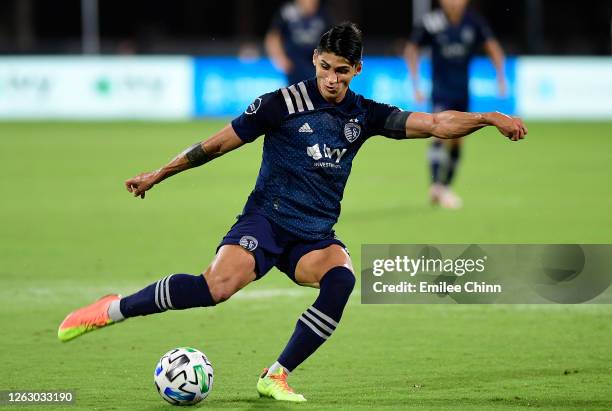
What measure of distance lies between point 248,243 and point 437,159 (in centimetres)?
767

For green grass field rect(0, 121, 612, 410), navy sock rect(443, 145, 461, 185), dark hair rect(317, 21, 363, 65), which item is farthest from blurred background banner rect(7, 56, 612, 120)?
dark hair rect(317, 21, 363, 65)

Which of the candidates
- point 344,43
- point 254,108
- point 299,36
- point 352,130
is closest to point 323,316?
point 352,130

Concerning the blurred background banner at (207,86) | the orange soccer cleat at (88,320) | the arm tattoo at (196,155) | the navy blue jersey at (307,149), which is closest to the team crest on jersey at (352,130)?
the navy blue jersey at (307,149)

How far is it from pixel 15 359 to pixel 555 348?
305 cm

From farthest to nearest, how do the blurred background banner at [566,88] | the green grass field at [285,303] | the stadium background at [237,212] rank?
the blurred background banner at [566,88] → the stadium background at [237,212] → the green grass field at [285,303]

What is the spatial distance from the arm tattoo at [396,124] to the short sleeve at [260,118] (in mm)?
521

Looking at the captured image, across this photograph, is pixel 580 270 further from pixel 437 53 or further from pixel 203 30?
pixel 203 30

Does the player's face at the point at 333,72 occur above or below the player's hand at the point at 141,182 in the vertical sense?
above

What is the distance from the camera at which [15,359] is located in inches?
259

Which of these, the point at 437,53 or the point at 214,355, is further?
the point at 437,53

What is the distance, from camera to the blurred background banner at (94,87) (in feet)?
77.3

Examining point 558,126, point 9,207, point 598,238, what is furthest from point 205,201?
point 558,126

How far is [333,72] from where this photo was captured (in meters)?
5.71

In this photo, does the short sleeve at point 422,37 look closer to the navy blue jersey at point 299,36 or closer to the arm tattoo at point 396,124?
the navy blue jersey at point 299,36
